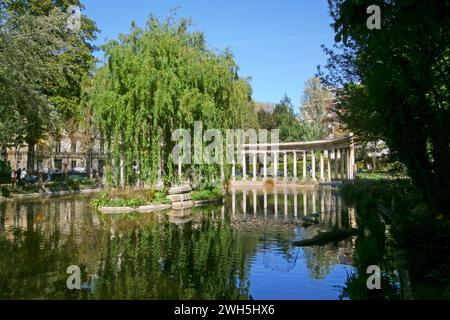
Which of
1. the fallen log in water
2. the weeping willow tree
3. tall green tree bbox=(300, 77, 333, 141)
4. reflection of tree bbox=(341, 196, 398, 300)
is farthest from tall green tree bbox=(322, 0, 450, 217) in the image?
tall green tree bbox=(300, 77, 333, 141)

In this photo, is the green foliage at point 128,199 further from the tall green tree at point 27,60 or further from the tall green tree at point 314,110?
the tall green tree at point 314,110

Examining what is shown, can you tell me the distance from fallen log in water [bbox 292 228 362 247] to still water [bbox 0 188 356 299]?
49 cm

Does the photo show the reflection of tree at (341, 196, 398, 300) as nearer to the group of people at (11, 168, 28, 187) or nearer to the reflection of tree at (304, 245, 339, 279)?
the reflection of tree at (304, 245, 339, 279)

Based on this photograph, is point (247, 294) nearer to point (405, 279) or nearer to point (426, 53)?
point (405, 279)

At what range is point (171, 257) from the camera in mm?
11242

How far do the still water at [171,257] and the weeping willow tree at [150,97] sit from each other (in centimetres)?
396

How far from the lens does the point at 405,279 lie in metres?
7.79

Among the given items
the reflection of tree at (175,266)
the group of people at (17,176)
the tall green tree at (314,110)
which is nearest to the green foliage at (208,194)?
the reflection of tree at (175,266)

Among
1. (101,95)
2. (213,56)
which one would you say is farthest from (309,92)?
(101,95)

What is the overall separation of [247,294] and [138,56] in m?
16.3

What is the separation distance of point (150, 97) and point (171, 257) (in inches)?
476

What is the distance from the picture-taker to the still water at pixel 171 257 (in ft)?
28.1

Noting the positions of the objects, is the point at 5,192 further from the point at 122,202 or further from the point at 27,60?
the point at 27,60
